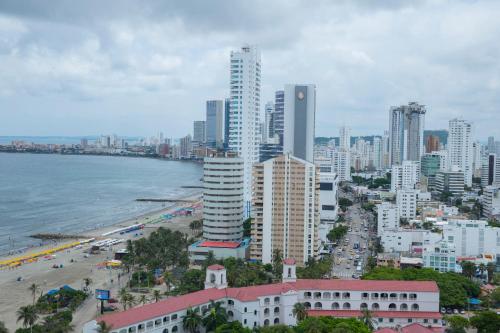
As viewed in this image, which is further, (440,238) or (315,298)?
(440,238)

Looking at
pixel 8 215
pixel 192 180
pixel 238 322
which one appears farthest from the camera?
pixel 192 180

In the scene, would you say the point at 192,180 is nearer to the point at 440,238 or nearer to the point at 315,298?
the point at 440,238

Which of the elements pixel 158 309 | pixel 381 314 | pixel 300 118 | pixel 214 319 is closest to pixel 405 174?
pixel 300 118

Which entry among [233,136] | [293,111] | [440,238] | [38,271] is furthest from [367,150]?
[38,271]

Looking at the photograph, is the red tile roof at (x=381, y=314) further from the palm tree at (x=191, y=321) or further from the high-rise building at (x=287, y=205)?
the high-rise building at (x=287, y=205)

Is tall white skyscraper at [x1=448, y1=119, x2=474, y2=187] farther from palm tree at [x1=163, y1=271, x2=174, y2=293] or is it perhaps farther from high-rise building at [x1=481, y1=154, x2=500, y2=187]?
palm tree at [x1=163, y1=271, x2=174, y2=293]

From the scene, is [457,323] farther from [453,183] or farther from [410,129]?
[410,129]
